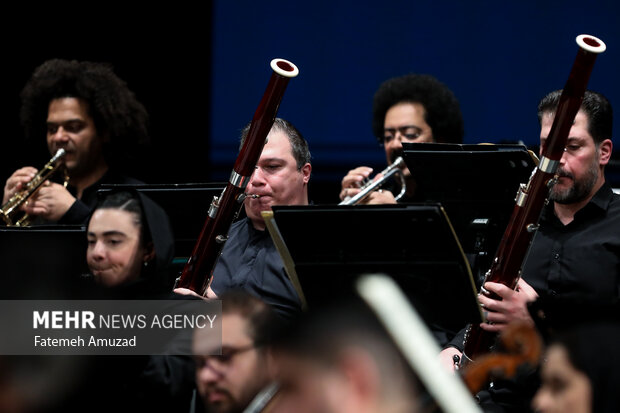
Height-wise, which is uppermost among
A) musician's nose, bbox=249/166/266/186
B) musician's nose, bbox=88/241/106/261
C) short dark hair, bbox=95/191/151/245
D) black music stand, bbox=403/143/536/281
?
musician's nose, bbox=249/166/266/186

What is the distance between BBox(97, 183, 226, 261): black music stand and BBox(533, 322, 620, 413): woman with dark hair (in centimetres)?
141

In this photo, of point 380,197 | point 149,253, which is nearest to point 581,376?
point 149,253

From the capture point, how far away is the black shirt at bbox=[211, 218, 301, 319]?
2744 millimetres

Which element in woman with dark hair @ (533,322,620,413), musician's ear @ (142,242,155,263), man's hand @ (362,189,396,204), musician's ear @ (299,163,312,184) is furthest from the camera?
man's hand @ (362,189,396,204)

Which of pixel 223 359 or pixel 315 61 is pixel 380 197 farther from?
pixel 223 359

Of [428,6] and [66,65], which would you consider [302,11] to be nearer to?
[428,6]

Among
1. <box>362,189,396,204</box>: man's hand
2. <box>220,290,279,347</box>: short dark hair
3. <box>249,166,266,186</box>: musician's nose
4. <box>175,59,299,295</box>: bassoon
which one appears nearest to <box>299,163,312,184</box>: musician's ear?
<box>249,166,266,186</box>: musician's nose

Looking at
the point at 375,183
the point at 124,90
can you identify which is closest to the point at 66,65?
the point at 124,90

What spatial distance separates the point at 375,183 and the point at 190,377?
1.54 meters

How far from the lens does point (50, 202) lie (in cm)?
336

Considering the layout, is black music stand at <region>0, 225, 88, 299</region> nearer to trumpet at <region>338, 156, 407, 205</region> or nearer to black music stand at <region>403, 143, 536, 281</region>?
black music stand at <region>403, 143, 536, 281</region>

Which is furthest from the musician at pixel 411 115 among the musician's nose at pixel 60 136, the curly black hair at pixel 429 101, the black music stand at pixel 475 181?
the musician's nose at pixel 60 136

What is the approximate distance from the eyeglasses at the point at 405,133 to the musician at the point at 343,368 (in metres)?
2.42

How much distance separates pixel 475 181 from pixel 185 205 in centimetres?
79
